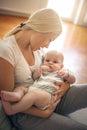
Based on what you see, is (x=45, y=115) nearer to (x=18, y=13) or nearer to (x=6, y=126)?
(x=6, y=126)

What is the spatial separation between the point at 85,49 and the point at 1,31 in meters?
1.27

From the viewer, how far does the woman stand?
114 centimetres

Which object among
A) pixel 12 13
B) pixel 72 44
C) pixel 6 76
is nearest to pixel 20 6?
pixel 12 13

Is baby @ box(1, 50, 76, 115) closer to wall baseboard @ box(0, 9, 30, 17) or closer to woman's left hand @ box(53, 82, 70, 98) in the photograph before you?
woman's left hand @ box(53, 82, 70, 98)

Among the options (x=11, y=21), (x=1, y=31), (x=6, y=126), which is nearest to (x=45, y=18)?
(x=6, y=126)

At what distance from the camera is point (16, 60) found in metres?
1.17

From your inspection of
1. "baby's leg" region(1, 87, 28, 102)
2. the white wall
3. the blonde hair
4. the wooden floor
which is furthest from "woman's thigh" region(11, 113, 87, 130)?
the white wall

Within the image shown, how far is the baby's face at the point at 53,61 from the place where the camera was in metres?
1.43

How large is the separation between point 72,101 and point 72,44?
7.03ft

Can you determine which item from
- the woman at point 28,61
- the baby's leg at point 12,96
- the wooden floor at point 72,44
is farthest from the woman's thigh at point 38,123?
the wooden floor at point 72,44

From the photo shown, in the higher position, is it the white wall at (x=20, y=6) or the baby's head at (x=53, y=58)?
the white wall at (x=20, y=6)

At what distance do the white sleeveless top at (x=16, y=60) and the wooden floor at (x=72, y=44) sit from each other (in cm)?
128

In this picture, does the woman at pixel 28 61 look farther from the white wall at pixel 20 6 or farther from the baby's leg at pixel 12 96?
the white wall at pixel 20 6

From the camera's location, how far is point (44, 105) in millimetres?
1182
